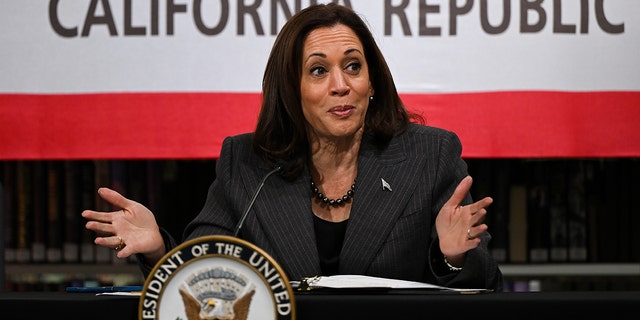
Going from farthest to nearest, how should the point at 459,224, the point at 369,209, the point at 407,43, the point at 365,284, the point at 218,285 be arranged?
the point at 407,43 < the point at 369,209 < the point at 459,224 < the point at 365,284 < the point at 218,285

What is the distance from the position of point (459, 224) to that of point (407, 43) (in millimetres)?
1044

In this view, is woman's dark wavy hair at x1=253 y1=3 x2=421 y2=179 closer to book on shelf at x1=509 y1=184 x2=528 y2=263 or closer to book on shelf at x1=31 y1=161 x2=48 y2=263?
book on shelf at x1=509 y1=184 x2=528 y2=263

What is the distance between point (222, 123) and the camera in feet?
7.66

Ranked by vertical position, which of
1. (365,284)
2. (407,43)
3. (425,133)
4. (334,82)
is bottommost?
(365,284)

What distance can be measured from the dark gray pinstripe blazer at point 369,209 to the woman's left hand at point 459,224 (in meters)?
0.22

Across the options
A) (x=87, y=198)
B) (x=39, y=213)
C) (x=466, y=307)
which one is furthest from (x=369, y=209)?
(x=39, y=213)

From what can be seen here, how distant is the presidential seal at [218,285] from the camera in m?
0.92

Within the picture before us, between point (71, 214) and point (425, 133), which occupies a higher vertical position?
point (425, 133)

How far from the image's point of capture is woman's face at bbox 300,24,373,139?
1.72 m

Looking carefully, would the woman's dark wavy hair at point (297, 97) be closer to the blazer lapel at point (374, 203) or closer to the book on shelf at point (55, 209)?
the blazer lapel at point (374, 203)

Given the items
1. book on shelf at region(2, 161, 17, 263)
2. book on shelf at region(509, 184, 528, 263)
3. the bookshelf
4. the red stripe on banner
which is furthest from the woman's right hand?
book on shelf at region(509, 184, 528, 263)

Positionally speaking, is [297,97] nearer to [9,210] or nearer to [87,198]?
[87,198]

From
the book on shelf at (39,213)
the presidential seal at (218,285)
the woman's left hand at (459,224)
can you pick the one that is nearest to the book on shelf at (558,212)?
the woman's left hand at (459,224)

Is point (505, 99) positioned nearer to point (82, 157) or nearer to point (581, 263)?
point (581, 263)
